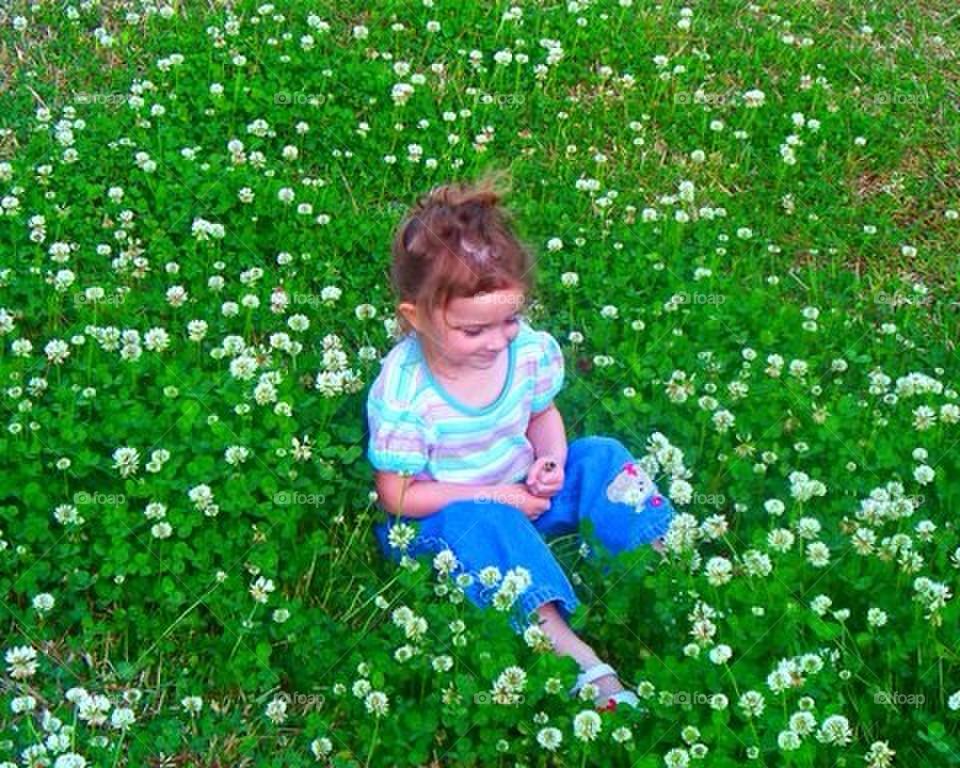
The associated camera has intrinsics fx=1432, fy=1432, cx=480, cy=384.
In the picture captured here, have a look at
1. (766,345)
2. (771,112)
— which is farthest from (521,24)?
(766,345)

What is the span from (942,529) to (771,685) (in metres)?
1.30

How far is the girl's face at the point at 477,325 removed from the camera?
15.8 ft

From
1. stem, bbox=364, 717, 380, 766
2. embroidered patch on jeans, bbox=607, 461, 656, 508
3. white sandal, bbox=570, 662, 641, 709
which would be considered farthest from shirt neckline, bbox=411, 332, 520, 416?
stem, bbox=364, 717, 380, 766

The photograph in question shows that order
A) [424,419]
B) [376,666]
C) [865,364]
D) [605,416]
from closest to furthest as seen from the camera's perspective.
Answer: [376,666] < [424,419] < [605,416] < [865,364]

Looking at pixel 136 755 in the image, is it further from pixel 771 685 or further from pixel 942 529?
pixel 942 529

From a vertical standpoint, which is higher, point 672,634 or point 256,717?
point 672,634

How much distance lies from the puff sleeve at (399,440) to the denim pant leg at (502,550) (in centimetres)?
21

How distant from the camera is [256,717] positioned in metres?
4.67

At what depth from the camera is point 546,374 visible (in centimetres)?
539

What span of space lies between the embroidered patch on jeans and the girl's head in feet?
2.09

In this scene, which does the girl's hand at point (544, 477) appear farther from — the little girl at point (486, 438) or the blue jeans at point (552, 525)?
the blue jeans at point (552, 525)

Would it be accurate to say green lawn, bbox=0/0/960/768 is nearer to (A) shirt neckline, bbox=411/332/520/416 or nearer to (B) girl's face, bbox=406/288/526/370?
(A) shirt neckline, bbox=411/332/520/416

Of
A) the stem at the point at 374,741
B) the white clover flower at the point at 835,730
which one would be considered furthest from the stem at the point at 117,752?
the white clover flower at the point at 835,730

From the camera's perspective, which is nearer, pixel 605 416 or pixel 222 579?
pixel 222 579
